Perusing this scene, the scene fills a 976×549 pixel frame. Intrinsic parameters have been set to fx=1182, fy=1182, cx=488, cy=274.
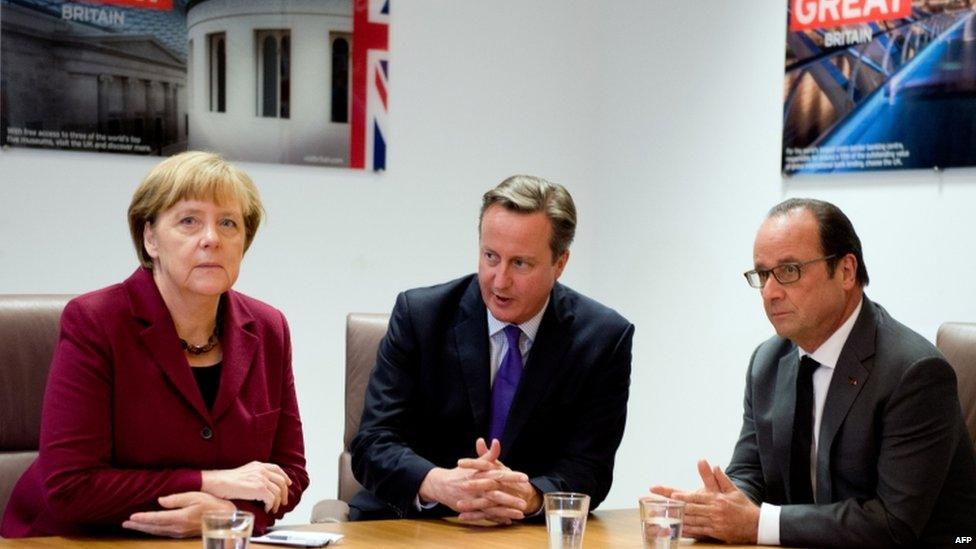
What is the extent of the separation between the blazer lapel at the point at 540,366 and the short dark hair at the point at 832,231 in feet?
2.01

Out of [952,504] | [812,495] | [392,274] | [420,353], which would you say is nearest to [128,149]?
[392,274]

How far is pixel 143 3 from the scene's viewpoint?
14.5 feet

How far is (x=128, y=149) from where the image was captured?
441cm

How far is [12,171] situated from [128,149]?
0.42 m

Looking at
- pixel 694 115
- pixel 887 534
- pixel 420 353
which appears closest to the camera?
pixel 887 534

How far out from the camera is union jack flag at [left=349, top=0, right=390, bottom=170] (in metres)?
4.86

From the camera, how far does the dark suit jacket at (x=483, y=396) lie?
2.99 metres

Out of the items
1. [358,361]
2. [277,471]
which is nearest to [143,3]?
[358,361]

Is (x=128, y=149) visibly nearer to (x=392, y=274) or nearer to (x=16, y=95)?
(x=16, y=95)

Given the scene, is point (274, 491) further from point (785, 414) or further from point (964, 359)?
point (964, 359)

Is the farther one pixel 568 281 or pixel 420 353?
pixel 568 281

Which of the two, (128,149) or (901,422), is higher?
(128,149)

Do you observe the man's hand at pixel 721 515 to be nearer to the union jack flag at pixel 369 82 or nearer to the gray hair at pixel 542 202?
the gray hair at pixel 542 202

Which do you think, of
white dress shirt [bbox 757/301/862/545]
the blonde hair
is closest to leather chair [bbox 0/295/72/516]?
the blonde hair
